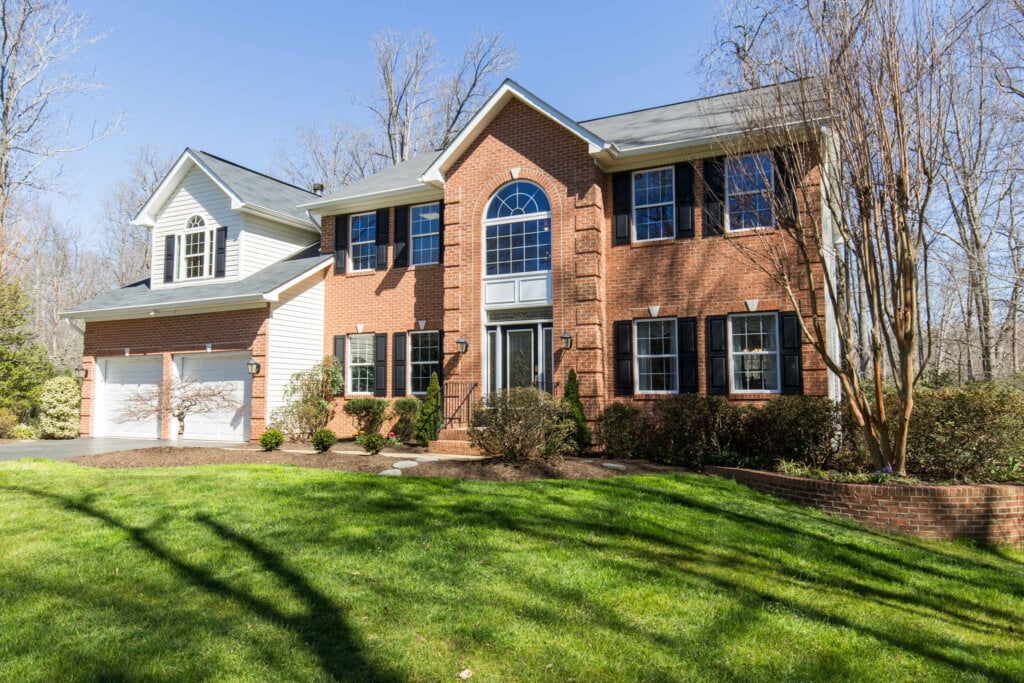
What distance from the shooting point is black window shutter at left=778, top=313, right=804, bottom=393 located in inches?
457

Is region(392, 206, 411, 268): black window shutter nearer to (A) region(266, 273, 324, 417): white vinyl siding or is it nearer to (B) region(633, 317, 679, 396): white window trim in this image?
(A) region(266, 273, 324, 417): white vinyl siding

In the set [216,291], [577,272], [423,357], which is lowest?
[423,357]

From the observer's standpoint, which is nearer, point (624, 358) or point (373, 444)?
point (373, 444)

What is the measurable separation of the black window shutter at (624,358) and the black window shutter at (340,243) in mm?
7631

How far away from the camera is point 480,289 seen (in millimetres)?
14359

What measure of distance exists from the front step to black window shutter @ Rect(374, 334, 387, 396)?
3.01 m

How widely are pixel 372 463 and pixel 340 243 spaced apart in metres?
8.14

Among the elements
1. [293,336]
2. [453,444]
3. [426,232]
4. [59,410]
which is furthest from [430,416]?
[59,410]

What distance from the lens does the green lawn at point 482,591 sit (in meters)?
3.71

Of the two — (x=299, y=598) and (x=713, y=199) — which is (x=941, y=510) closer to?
(x=299, y=598)

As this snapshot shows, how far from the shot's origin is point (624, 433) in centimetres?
1188

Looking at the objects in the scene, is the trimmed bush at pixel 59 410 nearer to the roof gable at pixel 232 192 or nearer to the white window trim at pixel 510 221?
the roof gable at pixel 232 192

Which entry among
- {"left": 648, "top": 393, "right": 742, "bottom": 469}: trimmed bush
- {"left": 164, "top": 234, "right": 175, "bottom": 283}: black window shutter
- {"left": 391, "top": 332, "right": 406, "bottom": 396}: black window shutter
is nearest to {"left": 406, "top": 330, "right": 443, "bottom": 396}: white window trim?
{"left": 391, "top": 332, "right": 406, "bottom": 396}: black window shutter

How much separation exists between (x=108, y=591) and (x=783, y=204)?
27.7 feet
